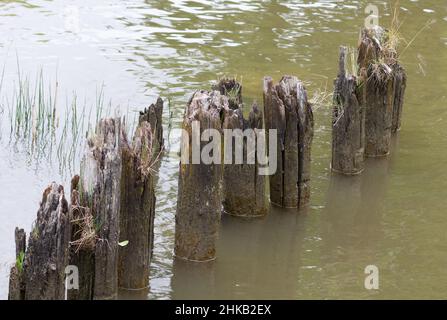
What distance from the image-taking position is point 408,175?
12.8 m

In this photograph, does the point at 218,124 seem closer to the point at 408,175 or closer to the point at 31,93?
the point at 408,175

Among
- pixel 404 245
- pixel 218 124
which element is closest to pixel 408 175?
pixel 404 245

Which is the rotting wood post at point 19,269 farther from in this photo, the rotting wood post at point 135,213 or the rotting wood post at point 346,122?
the rotting wood post at point 346,122

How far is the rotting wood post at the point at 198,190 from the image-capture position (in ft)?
31.4

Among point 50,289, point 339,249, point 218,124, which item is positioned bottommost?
point 339,249

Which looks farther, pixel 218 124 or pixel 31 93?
pixel 31 93

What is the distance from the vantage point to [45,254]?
7887mm

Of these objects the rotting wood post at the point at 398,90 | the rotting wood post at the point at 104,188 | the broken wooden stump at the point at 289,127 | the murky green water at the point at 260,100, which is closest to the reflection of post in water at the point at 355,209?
the murky green water at the point at 260,100

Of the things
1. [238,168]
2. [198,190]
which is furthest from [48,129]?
[198,190]

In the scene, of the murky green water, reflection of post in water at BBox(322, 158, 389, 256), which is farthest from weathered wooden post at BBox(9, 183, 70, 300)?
reflection of post in water at BBox(322, 158, 389, 256)

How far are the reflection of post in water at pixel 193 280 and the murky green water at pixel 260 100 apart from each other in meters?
0.02

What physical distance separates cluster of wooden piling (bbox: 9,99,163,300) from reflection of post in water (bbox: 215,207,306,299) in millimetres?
945
